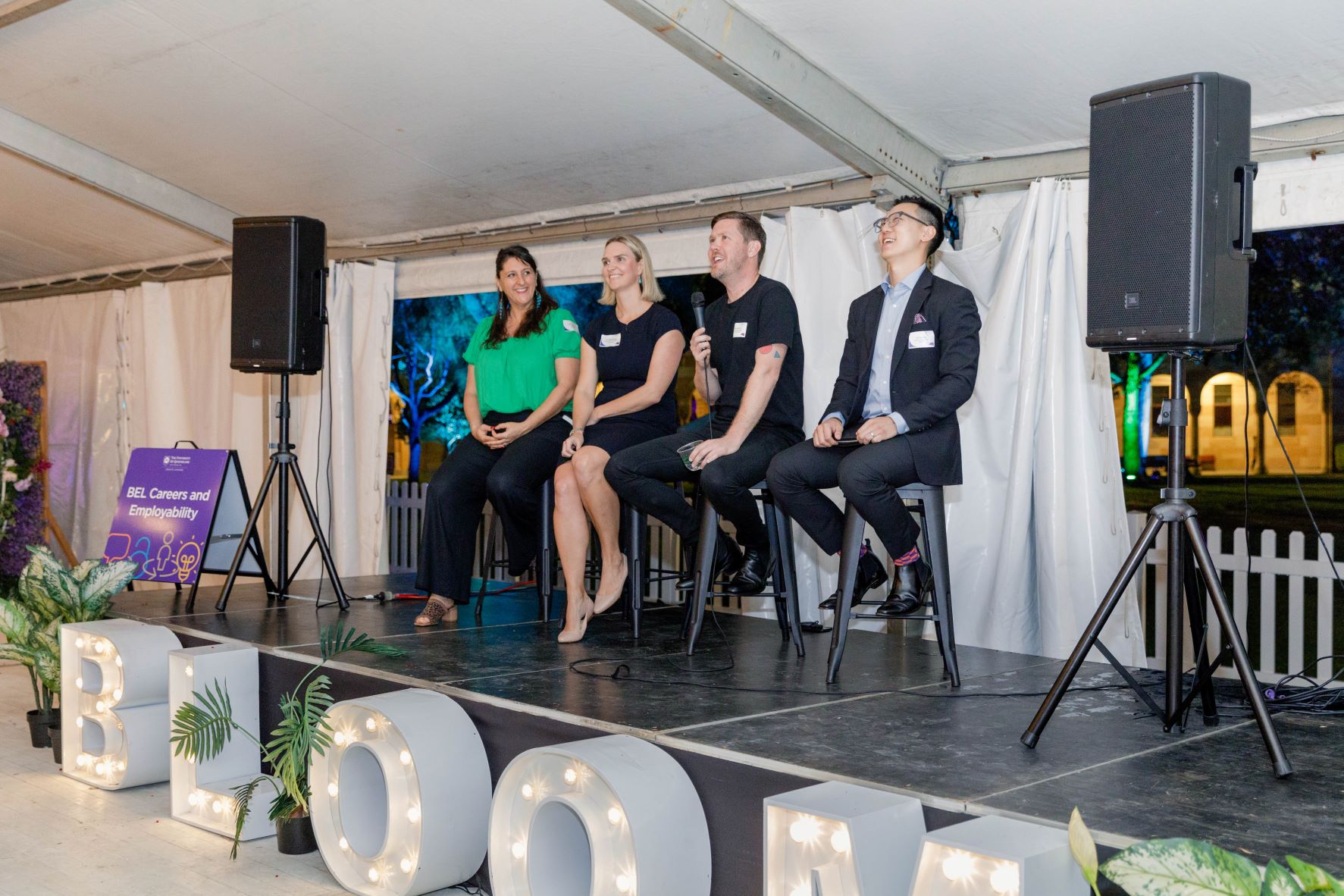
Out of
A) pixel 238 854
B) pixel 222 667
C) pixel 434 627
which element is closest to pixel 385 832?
pixel 238 854

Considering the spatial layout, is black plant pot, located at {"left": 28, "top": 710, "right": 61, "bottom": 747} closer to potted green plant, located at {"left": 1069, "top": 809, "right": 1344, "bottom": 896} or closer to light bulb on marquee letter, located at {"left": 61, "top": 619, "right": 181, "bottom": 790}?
light bulb on marquee letter, located at {"left": 61, "top": 619, "right": 181, "bottom": 790}

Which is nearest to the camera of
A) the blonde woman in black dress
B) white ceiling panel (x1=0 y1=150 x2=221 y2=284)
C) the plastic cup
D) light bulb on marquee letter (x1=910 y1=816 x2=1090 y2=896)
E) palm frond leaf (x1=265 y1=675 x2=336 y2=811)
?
light bulb on marquee letter (x1=910 y1=816 x2=1090 y2=896)

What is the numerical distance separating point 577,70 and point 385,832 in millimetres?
2582

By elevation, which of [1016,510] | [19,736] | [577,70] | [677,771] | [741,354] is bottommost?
[19,736]

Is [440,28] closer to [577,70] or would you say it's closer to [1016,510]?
[577,70]

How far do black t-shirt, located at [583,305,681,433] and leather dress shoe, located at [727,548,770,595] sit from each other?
56cm

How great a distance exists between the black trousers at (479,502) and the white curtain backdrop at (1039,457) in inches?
59.0

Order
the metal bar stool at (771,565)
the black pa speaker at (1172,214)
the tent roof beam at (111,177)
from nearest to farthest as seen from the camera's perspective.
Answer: the black pa speaker at (1172,214), the metal bar stool at (771,565), the tent roof beam at (111,177)

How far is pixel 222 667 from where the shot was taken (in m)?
3.18

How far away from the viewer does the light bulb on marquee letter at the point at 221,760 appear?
9.88ft

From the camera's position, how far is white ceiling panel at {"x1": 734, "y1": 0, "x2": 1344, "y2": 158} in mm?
3055

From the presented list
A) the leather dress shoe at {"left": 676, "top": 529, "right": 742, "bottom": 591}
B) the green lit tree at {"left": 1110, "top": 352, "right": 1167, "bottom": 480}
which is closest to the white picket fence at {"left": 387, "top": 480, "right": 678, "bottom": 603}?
the leather dress shoe at {"left": 676, "top": 529, "right": 742, "bottom": 591}

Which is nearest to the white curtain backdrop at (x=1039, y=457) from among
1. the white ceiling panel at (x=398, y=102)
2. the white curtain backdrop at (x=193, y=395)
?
the white ceiling panel at (x=398, y=102)

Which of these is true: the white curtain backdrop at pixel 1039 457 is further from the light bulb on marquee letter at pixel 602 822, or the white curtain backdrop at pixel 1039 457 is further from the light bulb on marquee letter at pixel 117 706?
the light bulb on marquee letter at pixel 117 706
